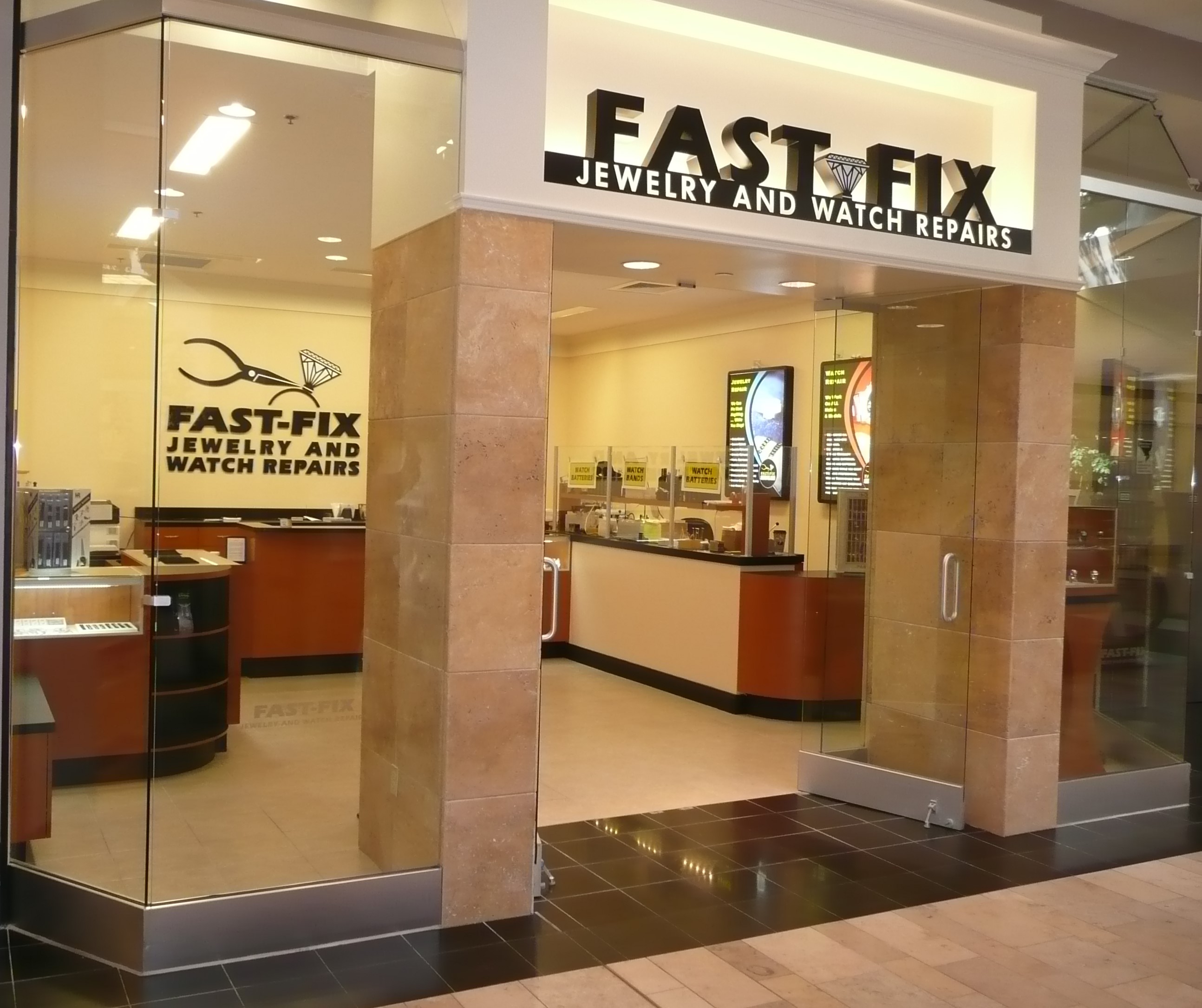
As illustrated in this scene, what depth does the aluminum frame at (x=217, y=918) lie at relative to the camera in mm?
3598

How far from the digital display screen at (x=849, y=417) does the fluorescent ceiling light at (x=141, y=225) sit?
10.4ft

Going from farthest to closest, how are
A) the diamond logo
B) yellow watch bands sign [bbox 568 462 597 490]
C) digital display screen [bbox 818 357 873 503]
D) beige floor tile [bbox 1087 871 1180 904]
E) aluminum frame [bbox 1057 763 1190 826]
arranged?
yellow watch bands sign [bbox 568 462 597 490]
digital display screen [bbox 818 357 873 503]
aluminum frame [bbox 1057 763 1190 826]
the diamond logo
beige floor tile [bbox 1087 871 1180 904]

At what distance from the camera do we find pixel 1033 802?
205 inches

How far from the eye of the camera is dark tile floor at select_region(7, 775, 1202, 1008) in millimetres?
3490

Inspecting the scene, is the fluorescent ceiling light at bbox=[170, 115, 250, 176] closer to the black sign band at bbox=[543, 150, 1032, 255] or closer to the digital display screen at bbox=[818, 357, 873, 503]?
the black sign band at bbox=[543, 150, 1032, 255]

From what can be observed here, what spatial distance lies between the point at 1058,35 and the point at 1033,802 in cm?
363

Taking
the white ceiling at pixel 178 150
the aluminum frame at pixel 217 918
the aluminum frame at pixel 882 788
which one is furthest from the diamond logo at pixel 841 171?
the aluminum frame at pixel 217 918

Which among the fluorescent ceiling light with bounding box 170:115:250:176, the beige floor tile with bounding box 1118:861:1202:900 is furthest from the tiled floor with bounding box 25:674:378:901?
the beige floor tile with bounding box 1118:861:1202:900

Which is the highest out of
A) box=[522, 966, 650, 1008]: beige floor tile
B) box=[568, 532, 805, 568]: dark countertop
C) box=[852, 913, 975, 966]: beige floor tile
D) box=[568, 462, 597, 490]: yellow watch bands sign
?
box=[568, 462, 597, 490]: yellow watch bands sign

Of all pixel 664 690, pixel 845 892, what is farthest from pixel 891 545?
pixel 664 690

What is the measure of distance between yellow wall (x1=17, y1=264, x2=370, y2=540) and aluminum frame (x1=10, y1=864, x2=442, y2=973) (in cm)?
127

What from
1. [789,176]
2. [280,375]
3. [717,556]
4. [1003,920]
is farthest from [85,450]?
[717,556]

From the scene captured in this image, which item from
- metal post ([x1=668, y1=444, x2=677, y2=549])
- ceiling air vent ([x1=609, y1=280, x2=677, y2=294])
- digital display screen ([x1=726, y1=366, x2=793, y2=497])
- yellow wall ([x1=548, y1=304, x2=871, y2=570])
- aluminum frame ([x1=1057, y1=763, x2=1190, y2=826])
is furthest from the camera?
digital display screen ([x1=726, y1=366, x2=793, y2=497])

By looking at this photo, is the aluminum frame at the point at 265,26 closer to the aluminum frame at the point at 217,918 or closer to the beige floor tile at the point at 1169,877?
the aluminum frame at the point at 217,918
